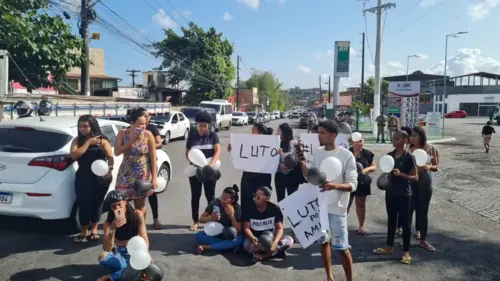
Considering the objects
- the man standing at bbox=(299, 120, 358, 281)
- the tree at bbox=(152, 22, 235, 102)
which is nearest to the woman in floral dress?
the man standing at bbox=(299, 120, 358, 281)

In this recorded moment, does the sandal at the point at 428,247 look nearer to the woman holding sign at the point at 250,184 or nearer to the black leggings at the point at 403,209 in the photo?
the black leggings at the point at 403,209

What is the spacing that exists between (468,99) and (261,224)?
73943 mm

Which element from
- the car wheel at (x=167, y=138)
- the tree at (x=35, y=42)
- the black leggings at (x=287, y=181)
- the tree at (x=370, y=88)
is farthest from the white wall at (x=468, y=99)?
the black leggings at (x=287, y=181)

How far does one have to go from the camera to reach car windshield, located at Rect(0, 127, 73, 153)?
5152mm

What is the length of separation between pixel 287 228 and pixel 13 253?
354 cm

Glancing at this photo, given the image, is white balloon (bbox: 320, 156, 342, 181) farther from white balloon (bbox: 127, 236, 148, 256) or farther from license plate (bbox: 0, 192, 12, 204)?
license plate (bbox: 0, 192, 12, 204)

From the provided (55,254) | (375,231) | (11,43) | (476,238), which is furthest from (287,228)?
(11,43)

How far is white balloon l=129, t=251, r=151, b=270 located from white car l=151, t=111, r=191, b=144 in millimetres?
13841

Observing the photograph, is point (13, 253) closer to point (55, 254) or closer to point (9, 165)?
point (55, 254)

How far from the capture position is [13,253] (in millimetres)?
4691

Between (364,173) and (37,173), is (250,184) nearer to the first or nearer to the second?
(364,173)

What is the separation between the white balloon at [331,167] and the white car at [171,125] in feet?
46.1

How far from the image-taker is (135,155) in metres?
4.79

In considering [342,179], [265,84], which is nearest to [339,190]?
[342,179]
